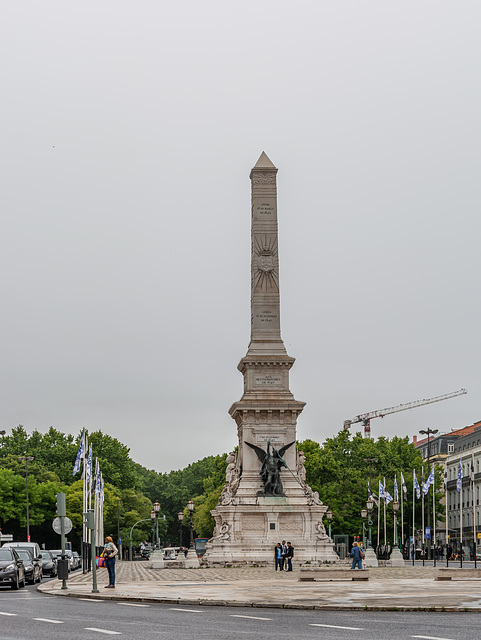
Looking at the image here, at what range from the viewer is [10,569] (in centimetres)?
3741

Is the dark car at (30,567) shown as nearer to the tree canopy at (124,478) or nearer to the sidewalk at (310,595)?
the sidewalk at (310,595)

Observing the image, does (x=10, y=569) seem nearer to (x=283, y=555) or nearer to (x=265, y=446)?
(x=283, y=555)

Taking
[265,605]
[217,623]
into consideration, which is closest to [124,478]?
[265,605]

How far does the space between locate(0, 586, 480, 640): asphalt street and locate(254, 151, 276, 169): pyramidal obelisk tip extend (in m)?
48.4

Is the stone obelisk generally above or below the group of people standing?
above

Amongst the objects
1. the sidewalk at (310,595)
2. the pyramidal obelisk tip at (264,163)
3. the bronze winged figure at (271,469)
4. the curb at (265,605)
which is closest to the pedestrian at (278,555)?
the bronze winged figure at (271,469)

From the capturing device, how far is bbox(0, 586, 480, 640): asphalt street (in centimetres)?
1816

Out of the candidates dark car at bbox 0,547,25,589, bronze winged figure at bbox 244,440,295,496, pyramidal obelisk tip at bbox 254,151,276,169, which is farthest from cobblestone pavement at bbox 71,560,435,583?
pyramidal obelisk tip at bbox 254,151,276,169

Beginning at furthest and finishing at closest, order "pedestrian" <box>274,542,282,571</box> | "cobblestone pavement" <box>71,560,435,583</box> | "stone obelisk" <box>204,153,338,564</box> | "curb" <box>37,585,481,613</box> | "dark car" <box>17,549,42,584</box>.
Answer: "stone obelisk" <box>204,153,338,564</box>, "pedestrian" <box>274,542,282,571</box>, "cobblestone pavement" <box>71,560,435,583</box>, "dark car" <box>17,549,42,584</box>, "curb" <box>37,585,481,613</box>

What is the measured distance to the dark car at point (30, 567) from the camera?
43.3 m

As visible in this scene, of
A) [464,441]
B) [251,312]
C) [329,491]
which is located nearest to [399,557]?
[251,312]

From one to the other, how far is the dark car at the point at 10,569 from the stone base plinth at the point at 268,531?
75.9 ft

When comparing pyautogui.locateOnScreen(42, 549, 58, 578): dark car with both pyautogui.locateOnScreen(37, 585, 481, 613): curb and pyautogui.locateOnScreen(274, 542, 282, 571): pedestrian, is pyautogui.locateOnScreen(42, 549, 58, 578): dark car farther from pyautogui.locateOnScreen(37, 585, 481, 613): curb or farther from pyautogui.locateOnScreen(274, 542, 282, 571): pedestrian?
pyautogui.locateOnScreen(37, 585, 481, 613): curb

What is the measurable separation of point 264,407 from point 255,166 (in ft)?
56.5
